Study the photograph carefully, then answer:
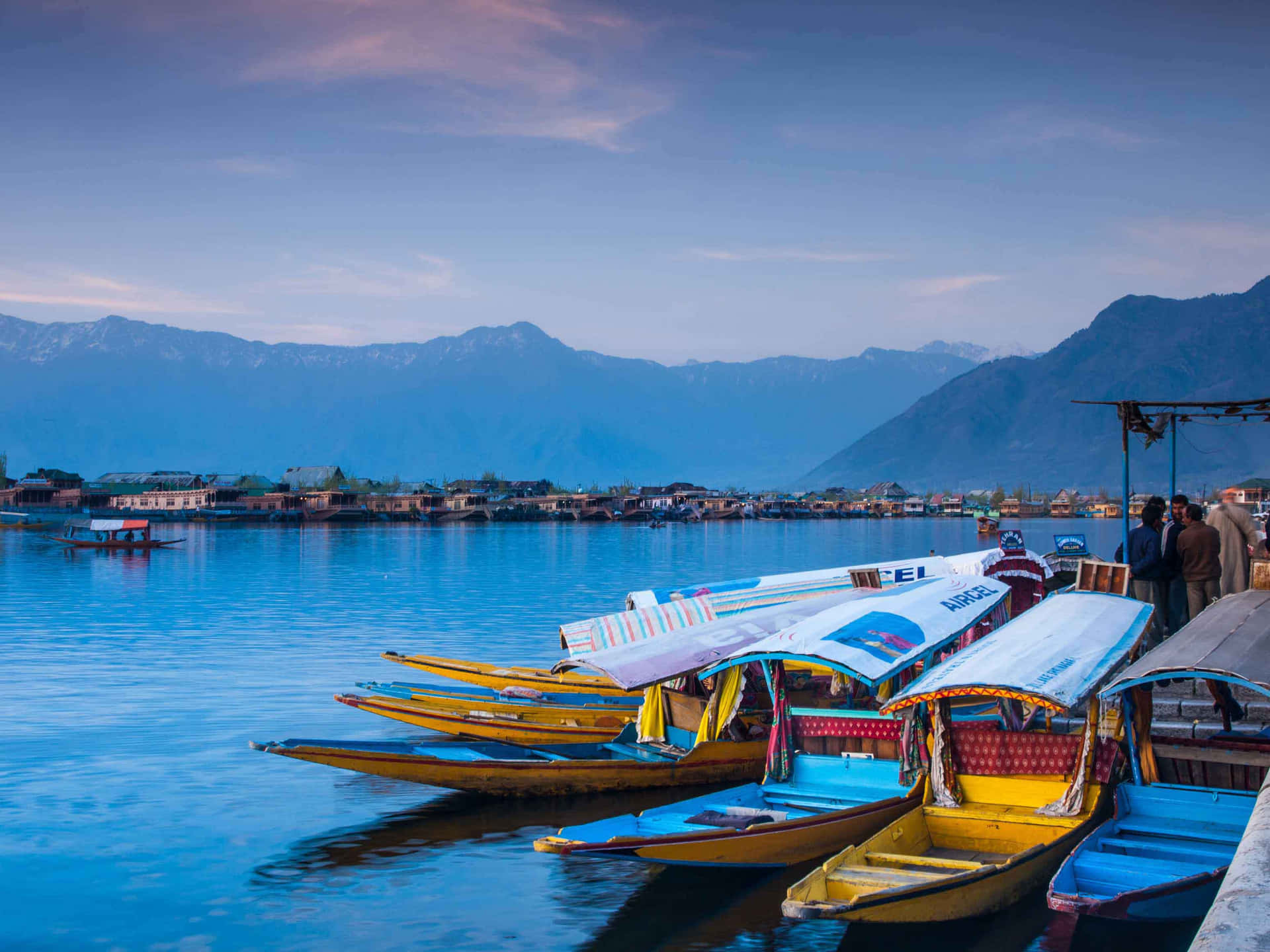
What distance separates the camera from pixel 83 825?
15781 millimetres

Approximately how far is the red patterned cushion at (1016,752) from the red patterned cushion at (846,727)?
1146mm

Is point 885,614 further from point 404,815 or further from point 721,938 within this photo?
point 404,815

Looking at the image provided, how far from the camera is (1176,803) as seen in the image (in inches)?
441

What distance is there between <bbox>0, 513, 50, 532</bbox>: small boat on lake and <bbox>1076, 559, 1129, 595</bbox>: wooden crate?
140725 mm

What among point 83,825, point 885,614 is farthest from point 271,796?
point 885,614

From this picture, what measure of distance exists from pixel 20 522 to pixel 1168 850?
493 feet

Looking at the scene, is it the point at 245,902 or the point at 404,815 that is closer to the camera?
the point at 245,902

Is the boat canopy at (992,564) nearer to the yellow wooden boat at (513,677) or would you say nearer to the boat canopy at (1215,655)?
the yellow wooden boat at (513,677)

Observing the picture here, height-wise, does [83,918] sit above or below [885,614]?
below

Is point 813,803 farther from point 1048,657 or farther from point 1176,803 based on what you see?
point 1176,803

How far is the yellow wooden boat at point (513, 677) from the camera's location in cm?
2131

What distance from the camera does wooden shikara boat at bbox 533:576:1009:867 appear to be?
1084 centimetres

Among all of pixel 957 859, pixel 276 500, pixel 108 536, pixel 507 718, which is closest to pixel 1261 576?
pixel 957 859

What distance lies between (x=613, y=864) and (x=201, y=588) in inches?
1989
